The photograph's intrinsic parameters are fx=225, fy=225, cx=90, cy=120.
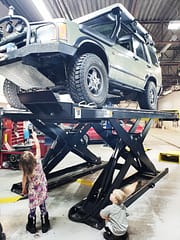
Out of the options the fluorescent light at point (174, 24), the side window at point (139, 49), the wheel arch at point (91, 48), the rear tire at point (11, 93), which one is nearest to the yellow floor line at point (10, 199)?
the rear tire at point (11, 93)

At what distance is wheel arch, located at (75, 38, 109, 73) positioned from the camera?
268 cm

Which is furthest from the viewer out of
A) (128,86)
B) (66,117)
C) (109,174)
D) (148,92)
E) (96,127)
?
(148,92)

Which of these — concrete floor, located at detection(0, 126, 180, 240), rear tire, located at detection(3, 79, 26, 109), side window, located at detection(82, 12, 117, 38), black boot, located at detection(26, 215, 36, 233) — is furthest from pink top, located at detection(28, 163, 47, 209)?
side window, located at detection(82, 12, 117, 38)

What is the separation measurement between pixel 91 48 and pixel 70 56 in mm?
461

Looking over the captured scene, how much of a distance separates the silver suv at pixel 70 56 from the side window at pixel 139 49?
0.46 m

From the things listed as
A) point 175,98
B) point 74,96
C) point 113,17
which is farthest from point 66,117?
point 175,98

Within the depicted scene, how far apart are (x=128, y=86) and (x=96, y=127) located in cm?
102

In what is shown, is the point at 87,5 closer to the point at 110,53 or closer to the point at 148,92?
the point at 148,92

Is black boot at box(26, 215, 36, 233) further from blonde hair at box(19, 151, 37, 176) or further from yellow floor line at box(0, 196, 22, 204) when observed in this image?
yellow floor line at box(0, 196, 22, 204)

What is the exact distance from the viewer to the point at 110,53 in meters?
3.31

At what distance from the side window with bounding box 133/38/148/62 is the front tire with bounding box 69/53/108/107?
181 centimetres

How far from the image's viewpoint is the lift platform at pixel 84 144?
7.56 feet

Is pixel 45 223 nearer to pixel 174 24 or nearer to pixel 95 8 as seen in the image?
pixel 95 8

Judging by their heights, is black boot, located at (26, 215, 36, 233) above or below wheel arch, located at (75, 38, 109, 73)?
below
